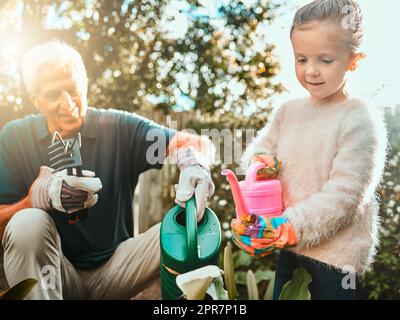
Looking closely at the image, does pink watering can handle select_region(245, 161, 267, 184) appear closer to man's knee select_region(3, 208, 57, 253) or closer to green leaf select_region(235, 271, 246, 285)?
green leaf select_region(235, 271, 246, 285)

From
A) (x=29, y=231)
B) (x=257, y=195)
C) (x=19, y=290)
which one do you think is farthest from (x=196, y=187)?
(x=19, y=290)

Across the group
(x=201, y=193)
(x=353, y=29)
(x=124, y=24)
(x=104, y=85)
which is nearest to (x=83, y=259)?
(x=201, y=193)

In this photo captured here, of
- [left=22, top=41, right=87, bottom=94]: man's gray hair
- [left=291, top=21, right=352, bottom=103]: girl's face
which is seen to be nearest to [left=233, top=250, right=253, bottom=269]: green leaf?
[left=291, top=21, right=352, bottom=103]: girl's face

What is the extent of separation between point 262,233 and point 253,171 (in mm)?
235

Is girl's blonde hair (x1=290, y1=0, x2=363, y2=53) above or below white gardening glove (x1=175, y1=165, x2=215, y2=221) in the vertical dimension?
above

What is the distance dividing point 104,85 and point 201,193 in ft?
2.17

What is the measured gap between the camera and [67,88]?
234 cm

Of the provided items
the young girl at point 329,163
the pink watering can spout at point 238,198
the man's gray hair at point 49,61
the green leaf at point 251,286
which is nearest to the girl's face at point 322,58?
the young girl at point 329,163

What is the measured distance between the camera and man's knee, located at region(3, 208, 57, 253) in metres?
2.24

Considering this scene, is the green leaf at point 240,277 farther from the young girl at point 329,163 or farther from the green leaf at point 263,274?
the young girl at point 329,163

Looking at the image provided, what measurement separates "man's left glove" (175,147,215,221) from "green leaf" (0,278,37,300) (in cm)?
66

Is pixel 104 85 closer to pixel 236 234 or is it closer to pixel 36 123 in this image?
pixel 36 123

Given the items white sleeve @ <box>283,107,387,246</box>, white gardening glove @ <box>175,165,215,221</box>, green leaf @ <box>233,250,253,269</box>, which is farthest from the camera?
green leaf @ <box>233,250,253,269</box>

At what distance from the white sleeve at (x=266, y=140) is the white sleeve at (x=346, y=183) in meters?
0.27
